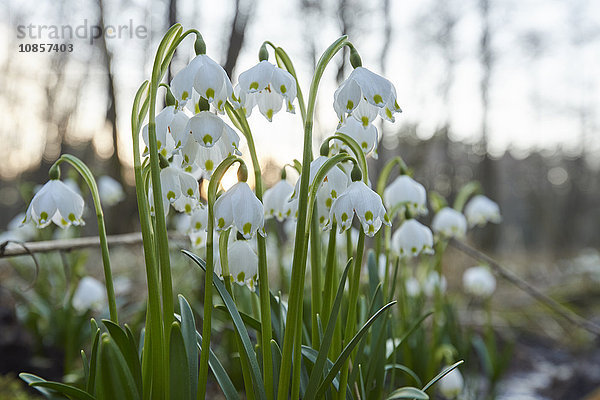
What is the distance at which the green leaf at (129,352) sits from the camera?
120 centimetres

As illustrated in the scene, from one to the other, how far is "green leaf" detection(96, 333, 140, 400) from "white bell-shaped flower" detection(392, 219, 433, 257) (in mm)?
986

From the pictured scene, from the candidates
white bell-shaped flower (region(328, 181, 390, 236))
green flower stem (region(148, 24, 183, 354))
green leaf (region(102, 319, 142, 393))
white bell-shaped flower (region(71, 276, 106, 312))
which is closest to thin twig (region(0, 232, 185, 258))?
white bell-shaped flower (region(71, 276, 106, 312))

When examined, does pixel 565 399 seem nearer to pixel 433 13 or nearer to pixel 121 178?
pixel 121 178

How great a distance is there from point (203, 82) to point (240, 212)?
29 centimetres

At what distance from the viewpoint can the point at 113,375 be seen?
1068 mm

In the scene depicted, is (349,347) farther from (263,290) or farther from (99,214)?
(99,214)

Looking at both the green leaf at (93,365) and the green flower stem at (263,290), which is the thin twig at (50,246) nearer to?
the green leaf at (93,365)

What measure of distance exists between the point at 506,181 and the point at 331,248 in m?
22.7

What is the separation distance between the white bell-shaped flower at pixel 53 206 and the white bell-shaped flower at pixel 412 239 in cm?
103

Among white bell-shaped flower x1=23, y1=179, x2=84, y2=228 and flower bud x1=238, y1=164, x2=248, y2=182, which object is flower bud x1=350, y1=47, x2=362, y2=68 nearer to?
flower bud x1=238, y1=164, x2=248, y2=182

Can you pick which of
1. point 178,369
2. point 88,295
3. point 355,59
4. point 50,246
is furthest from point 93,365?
point 88,295

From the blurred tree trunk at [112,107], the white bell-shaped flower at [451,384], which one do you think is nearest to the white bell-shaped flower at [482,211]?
the white bell-shaped flower at [451,384]

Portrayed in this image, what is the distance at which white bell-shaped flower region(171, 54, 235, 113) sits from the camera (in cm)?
107

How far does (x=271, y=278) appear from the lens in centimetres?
492
